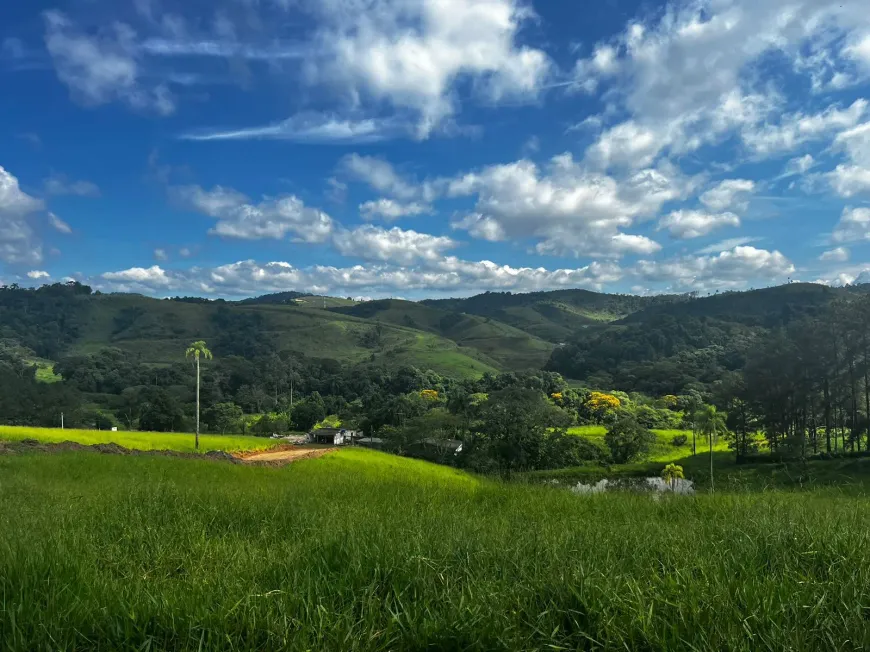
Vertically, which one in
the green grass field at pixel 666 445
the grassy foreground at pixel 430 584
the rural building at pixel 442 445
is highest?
the grassy foreground at pixel 430 584

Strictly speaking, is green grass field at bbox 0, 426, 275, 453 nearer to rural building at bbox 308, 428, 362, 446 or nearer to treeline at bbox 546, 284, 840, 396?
rural building at bbox 308, 428, 362, 446

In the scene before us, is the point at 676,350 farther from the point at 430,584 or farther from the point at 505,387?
the point at 430,584

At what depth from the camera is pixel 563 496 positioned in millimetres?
10148

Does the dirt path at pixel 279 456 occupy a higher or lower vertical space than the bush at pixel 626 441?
higher

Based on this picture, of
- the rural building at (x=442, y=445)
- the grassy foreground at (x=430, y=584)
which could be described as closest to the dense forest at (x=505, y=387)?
the rural building at (x=442, y=445)

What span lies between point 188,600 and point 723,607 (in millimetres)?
3384

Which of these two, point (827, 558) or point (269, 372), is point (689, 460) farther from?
point (269, 372)

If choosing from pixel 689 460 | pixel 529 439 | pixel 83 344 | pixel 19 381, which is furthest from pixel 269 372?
pixel 83 344

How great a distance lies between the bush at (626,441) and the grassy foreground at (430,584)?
5701 cm

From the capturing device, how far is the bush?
2398 inches

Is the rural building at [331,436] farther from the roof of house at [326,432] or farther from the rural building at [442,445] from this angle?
the rural building at [442,445]

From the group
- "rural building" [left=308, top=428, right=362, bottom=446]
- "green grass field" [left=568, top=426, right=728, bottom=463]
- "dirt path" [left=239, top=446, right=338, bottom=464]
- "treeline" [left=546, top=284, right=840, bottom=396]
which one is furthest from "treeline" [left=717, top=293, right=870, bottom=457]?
"treeline" [left=546, top=284, right=840, bottom=396]

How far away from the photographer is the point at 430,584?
409 cm

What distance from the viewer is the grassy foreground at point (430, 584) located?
3281 mm
